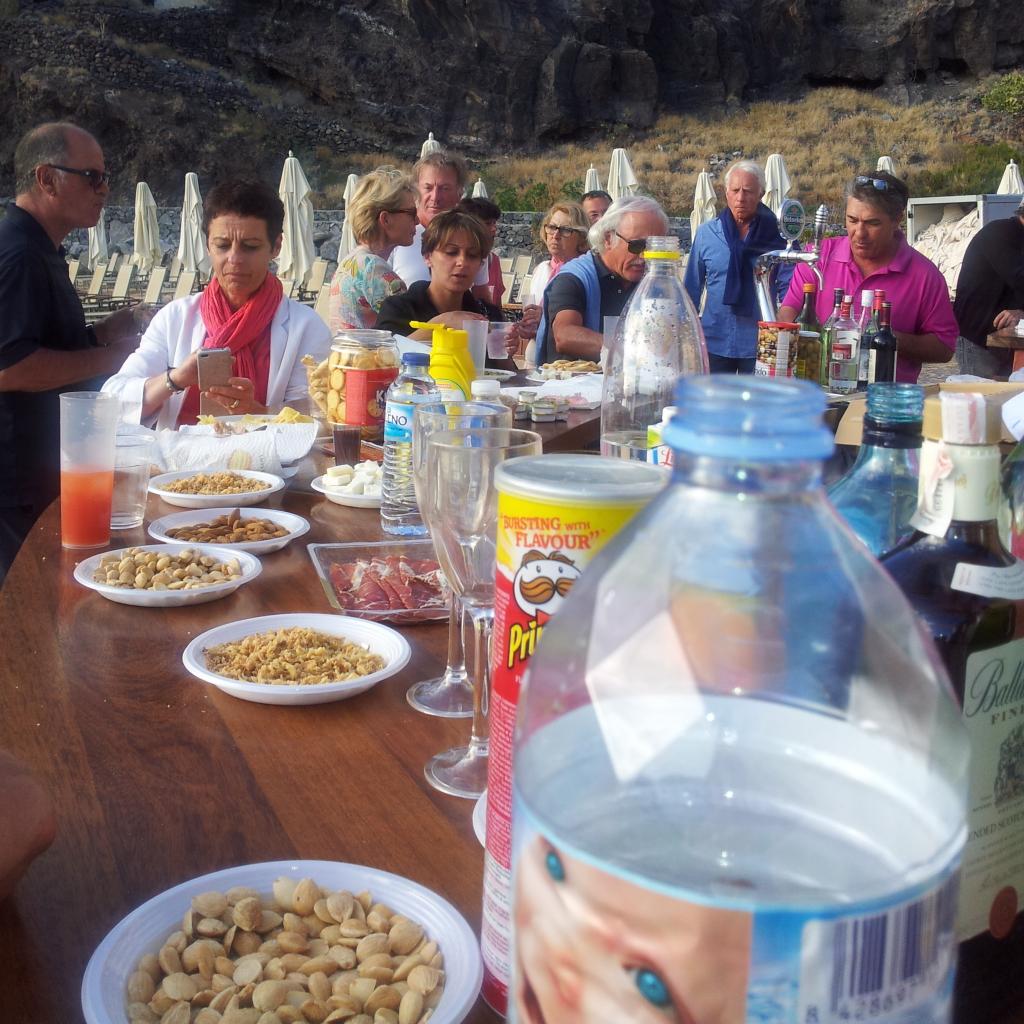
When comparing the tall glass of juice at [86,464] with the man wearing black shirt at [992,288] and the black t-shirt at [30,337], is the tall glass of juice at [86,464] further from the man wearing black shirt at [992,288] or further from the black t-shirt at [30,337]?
the man wearing black shirt at [992,288]

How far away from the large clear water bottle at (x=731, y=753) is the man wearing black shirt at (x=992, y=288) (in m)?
5.27

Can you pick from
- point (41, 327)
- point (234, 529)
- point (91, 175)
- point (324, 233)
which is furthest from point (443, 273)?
point (324, 233)

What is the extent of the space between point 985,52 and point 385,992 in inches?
1763

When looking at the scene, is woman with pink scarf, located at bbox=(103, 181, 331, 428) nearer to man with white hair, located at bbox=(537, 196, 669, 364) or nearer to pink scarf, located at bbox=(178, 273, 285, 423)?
pink scarf, located at bbox=(178, 273, 285, 423)

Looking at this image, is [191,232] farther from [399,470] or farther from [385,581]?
[385,581]

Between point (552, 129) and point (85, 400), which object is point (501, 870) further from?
point (552, 129)

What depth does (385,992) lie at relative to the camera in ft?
2.04

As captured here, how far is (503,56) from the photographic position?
3866 centimetres

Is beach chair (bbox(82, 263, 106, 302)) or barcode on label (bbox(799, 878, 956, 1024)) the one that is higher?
beach chair (bbox(82, 263, 106, 302))

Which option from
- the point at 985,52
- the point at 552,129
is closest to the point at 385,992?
the point at 552,129

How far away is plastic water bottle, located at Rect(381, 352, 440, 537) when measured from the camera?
172 centimetres

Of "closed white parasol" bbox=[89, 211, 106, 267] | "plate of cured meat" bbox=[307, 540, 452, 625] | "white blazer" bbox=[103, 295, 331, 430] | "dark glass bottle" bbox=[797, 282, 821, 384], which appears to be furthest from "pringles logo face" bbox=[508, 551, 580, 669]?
"closed white parasol" bbox=[89, 211, 106, 267]

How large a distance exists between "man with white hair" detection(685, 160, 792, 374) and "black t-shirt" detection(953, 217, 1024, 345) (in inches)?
36.8

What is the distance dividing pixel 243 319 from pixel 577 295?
191cm
